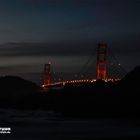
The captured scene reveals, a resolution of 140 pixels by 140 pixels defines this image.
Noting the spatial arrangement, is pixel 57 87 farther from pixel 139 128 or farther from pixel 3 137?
pixel 3 137

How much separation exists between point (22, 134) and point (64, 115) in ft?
71.1

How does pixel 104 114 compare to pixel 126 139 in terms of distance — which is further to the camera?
pixel 104 114

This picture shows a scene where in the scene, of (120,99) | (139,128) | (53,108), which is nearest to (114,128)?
(139,128)

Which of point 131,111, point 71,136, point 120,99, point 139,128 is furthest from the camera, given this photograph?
point 120,99

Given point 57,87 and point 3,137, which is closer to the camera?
point 3,137

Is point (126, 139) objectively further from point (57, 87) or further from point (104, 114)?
point (57, 87)

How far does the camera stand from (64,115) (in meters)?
55.7

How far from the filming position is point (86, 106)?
58.2 meters

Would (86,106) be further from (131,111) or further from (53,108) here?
(53,108)

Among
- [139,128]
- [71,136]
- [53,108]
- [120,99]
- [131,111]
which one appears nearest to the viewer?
[71,136]

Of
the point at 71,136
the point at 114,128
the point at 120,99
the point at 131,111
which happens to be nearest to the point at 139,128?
the point at 114,128

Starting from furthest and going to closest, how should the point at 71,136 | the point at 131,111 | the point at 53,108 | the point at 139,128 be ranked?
the point at 53,108, the point at 131,111, the point at 139,128, the point at 71,136

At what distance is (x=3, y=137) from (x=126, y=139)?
569 centimetres

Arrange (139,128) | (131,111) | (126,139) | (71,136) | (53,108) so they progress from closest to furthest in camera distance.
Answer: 1. (126,139)
2. (71,136)
3. (139,128)
4. (131,111)
5. (53,108)
